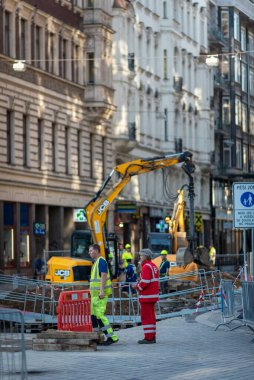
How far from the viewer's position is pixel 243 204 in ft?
89.9

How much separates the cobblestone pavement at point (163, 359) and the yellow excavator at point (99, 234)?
15.5 meters

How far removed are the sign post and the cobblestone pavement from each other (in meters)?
2.06

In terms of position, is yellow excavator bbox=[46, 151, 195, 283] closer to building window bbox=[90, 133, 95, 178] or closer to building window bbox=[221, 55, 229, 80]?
building window bbox=[90, 133, 95, 178]

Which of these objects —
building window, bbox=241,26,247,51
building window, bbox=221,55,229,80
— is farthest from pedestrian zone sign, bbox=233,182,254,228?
building window, bbox=241,26,247,51

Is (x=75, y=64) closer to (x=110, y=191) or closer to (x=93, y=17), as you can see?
(x=93, y=17)

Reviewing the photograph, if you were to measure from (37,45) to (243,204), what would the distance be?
32.5 m

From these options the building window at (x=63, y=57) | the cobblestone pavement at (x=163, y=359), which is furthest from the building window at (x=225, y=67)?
the cobblestone pavement at (x=163, y=359)

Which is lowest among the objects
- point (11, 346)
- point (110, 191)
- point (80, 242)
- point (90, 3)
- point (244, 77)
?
point (11, 346)

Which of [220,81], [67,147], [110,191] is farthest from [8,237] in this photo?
[220,81]

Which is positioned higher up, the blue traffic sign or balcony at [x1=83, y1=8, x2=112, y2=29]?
balcony at [x1=83, y1=8, x2=112, y2=29]

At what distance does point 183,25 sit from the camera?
286ft

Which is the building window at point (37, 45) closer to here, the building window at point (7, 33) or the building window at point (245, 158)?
the building window at point (7, 33)

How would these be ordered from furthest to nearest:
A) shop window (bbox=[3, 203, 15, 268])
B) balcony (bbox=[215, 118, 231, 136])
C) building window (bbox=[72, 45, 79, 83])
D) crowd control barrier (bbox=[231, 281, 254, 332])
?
balcony (bbox=[215, 118, 231, 136]), building window (bbox=[72, 45, 79, 83]), shop window (bbox=[3, 203, 15, 268]), crowd control barrier (bbox=[231, 281, 254, 332])

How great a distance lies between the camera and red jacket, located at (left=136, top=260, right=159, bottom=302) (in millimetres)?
24766
